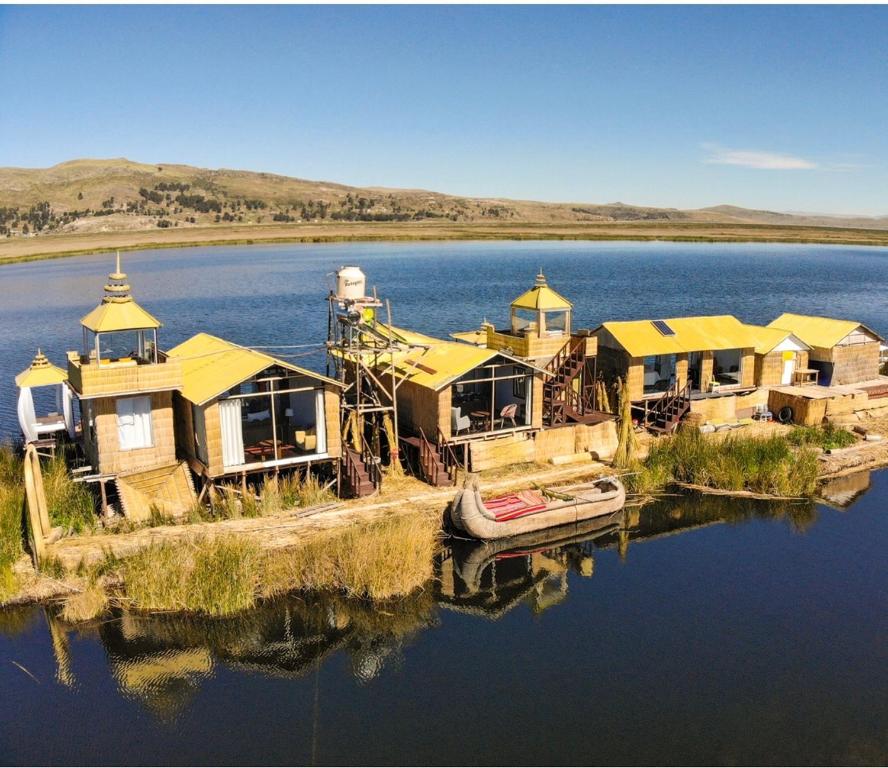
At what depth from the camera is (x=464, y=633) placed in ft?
67.6

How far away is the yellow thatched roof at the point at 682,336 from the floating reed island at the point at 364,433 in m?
0.09

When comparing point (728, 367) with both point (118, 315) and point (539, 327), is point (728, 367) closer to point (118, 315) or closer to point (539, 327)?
point (539, 327)

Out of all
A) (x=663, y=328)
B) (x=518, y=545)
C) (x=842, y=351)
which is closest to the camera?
(x=518, y=545)

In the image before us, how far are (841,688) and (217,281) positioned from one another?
91.1 meters

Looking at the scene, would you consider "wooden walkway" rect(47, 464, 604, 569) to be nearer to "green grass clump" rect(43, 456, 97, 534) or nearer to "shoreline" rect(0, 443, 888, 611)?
"shoreline" rect(0, 443, 888, 611)

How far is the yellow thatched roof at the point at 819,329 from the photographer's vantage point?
37.5 meters

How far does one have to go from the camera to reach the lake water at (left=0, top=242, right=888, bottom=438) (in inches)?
2441

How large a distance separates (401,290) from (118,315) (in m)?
65.0

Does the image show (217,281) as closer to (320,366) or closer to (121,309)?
(320,366)

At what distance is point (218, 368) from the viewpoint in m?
25.9

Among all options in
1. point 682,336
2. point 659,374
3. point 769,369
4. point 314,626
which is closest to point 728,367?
point 769,369

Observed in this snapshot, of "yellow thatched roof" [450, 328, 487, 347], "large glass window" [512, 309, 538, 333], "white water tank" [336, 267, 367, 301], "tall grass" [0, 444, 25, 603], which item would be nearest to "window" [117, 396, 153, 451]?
"tall grass" [0, 444, 25, 603]

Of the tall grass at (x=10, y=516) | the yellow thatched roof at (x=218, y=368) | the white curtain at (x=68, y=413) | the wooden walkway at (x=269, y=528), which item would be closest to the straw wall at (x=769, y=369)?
the wooden walkway at (x=269, y=528)

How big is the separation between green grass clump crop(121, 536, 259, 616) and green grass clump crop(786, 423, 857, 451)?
75.2 ft
